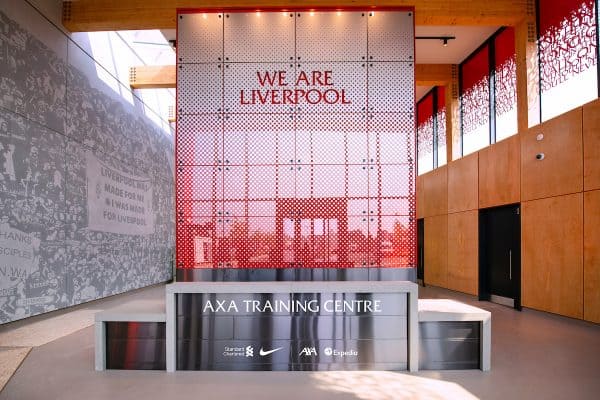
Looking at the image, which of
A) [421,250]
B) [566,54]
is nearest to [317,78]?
[566,54]

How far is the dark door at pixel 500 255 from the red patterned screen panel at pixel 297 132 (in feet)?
13.9

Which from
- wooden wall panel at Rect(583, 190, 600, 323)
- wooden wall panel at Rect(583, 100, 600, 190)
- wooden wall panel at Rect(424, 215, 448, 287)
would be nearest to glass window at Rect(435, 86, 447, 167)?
wooden wall panel at Rect(424, 215, 448, 287)

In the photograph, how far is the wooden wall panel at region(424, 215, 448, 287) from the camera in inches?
444

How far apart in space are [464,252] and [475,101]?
Result: 3.27 meters

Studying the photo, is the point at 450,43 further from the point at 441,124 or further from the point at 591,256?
the point at 591,256

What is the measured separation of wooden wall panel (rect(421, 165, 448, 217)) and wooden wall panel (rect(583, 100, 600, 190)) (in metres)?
4.75

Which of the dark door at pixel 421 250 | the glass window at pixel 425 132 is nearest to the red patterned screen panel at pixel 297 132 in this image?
the dark door at pixel 421 250

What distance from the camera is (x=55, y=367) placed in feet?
14.2

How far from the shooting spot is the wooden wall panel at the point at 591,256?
620 cm

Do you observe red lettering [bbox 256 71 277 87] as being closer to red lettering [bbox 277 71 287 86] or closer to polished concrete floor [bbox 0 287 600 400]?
red lettering [bbox 277 71 287 86]

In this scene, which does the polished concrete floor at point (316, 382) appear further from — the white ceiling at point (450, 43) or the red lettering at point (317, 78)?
the white ceiling at point (450, 43)

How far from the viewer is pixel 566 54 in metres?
7.07

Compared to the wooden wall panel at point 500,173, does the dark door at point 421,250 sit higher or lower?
lower

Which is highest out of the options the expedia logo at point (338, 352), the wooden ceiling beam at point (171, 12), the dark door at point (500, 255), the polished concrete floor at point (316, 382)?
the wooden ceiling beam at point (171, 12)
